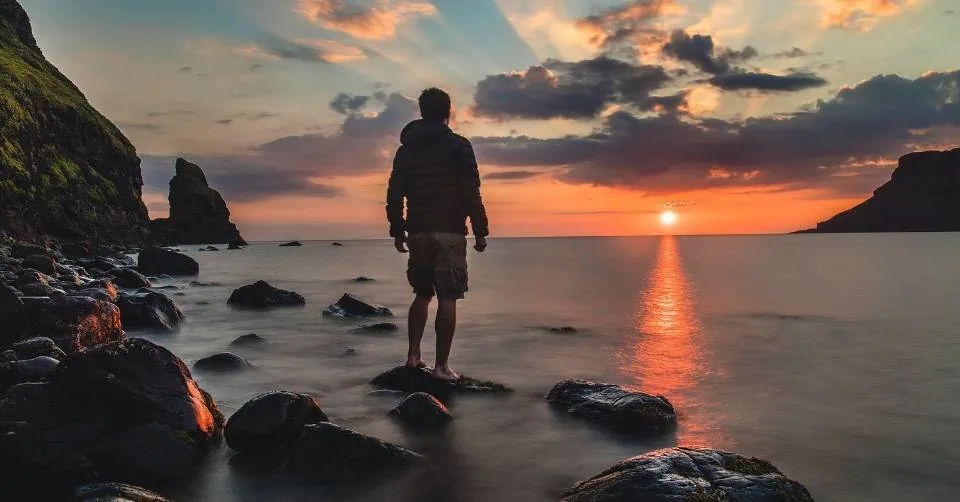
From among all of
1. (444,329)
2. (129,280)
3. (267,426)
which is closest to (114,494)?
(267,426)

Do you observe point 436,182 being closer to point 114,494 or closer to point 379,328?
point 114,494

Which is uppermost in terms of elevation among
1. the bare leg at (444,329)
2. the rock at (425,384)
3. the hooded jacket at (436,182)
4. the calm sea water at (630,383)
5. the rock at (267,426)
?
the hooded jacket at (436,182)

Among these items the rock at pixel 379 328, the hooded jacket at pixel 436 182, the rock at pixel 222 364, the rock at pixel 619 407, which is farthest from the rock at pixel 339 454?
the rock at pixel 379 328

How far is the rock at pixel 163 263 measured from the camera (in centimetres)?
3506

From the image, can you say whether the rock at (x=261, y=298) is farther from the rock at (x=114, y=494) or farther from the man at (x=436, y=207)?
the rock at (x=114, y=494)

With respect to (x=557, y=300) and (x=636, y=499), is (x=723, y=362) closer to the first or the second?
(x=636, y=499)

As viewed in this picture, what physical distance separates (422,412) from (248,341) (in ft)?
23.0

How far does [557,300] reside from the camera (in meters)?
26.1

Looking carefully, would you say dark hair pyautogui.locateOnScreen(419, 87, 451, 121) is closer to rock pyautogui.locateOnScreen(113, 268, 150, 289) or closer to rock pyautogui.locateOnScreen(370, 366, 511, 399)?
rock pyautogui.locateOnScreen(370, 366, 511, 399)

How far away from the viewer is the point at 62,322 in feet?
28.3

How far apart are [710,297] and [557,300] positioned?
26.8ft

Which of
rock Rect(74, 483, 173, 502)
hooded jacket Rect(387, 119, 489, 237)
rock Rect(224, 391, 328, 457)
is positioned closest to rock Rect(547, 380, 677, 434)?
hooded jacket Rect(387, 119, 489, 237)

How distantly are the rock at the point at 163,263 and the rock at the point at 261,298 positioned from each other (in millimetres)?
18314

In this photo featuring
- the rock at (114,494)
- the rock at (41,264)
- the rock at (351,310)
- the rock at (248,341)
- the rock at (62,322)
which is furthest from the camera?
the rock at (41,264)
